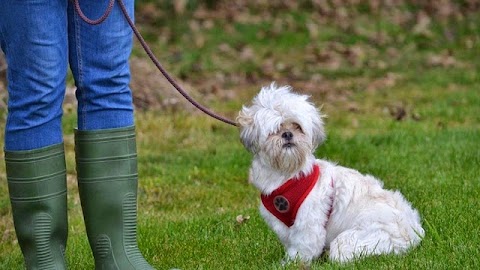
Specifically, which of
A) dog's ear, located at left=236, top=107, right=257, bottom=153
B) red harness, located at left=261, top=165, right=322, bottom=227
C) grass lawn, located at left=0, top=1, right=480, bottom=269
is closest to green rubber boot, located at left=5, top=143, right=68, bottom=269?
grass lawn, located at left=0, top=1, right=480, bottom=269

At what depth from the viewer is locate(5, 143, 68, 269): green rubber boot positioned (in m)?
4.12

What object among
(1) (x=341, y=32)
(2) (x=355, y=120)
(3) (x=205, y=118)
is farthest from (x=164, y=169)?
(1) (x=341, y=32)

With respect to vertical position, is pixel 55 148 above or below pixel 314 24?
above

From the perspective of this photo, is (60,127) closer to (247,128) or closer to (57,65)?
(57,65)

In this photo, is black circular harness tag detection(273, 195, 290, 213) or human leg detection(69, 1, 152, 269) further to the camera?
black circular harness tag detection(273, 195, 290, 213)

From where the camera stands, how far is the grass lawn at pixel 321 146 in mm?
5125

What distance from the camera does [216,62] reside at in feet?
45.3

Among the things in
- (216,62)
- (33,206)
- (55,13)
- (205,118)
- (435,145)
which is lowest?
(216,62)

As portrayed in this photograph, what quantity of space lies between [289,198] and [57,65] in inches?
55.5

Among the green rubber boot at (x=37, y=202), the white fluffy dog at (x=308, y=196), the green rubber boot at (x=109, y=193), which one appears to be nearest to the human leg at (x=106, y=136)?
the green rubber boot at (x=109, y=193)

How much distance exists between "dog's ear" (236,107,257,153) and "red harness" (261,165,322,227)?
254 millimetres

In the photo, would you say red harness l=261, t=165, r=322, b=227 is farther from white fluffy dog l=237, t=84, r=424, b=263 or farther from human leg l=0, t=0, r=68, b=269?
human leg l=0, t=0, r=68, b=269

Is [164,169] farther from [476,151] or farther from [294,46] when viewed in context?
[294,46]

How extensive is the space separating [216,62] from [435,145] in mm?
6378
